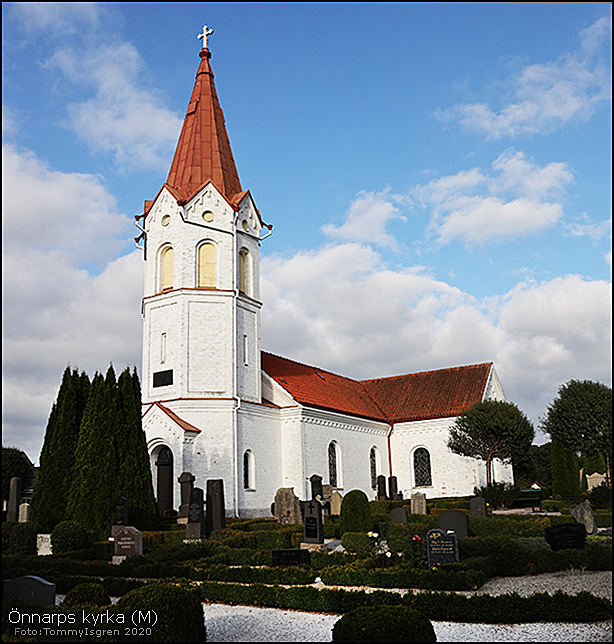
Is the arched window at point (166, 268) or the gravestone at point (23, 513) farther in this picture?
the arched window at point (166, 268)

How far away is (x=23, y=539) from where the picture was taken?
57.5 feet

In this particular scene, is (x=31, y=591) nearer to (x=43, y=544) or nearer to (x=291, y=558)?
(x=291, y=558)

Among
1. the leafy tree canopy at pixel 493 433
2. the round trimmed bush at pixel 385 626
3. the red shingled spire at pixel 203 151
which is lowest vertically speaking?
the round trimmed bush at pixel 385 626

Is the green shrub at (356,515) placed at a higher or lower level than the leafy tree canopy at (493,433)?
lower

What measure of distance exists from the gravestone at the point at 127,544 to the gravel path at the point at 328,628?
16.8 feet

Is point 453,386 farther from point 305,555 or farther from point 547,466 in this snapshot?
point 547,466

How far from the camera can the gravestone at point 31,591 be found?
7.99 metres

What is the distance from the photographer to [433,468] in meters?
34.3

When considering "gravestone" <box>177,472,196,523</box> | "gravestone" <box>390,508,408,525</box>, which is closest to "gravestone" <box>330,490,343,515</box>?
"gravestone" <box>390,508,408,525</box>

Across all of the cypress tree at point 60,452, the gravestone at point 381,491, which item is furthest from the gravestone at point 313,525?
the gravestone at point 381,491

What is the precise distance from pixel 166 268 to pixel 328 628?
21.9 meters

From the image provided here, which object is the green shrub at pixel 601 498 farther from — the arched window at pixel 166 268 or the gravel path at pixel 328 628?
the arched window at pixel 166 268

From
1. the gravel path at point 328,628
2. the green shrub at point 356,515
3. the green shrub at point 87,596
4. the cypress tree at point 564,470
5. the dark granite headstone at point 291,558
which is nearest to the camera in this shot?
the gravel path at point 328,628

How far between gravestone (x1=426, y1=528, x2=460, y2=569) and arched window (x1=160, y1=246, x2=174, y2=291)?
744 inches
